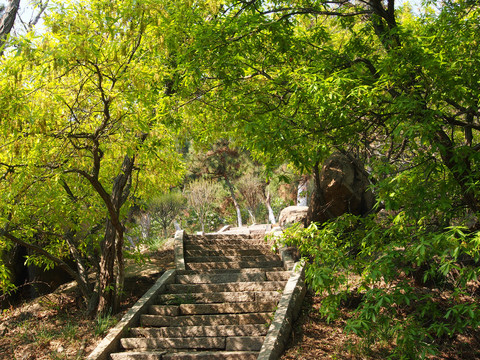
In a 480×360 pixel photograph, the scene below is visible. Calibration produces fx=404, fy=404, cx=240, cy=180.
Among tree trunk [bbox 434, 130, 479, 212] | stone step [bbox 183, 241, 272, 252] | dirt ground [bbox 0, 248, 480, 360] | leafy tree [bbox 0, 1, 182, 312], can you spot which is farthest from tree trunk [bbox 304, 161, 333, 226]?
tree trunk [bbox 434, 130, 479, 212]

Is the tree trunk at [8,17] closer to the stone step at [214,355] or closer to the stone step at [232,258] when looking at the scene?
the stone step at [232,258]

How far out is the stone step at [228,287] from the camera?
8.52 metres

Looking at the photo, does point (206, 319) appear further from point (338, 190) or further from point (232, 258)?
point (338, 190)

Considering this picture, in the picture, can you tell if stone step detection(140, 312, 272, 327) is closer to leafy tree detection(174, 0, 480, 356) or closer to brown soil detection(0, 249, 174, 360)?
brown soil detection(0, 249, 174, 360)

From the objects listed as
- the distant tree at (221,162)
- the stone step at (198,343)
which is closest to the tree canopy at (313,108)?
the stone step at (198,343)

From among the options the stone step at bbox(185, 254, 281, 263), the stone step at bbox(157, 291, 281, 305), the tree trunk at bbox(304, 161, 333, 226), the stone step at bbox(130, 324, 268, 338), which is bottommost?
the stone step at bbox(130, 324, 268, 338)

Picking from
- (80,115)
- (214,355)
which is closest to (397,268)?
(214,355)

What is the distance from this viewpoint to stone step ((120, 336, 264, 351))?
679 cm

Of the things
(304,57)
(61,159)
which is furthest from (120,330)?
(304,57)

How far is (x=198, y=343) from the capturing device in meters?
7.05

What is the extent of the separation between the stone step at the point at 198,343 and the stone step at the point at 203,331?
18 centimetres

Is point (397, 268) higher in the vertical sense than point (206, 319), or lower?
higher

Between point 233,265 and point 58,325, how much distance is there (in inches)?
161

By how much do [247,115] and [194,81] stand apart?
4.11 ft
